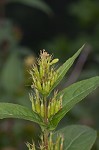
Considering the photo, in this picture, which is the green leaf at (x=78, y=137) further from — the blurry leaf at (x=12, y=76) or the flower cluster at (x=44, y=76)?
the blurry leaf at (x=12, y=76)

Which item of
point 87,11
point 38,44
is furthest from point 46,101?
point 38,44

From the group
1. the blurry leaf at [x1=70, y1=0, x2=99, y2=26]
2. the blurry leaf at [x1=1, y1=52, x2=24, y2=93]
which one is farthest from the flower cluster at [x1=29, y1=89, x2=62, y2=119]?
the blurry leaf at [x1=70, y1=0, x2=99, y2=26]

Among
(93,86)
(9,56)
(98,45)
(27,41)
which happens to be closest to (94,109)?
(9,56)

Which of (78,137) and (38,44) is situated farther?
(38,44)

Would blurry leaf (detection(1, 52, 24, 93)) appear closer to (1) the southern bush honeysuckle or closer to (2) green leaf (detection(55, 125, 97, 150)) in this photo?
(2) green leaf (detection(55, 125, 97, 150))

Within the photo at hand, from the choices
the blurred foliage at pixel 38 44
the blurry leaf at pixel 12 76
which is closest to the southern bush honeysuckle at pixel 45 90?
the blurred foliage at pixel 38 44

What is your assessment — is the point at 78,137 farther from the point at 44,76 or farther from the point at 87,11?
the point at 87,11

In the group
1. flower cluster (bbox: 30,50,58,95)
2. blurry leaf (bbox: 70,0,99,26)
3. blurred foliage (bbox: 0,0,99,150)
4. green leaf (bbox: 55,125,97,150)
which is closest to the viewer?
flower cluster (bbox: 30,50,58,95)
